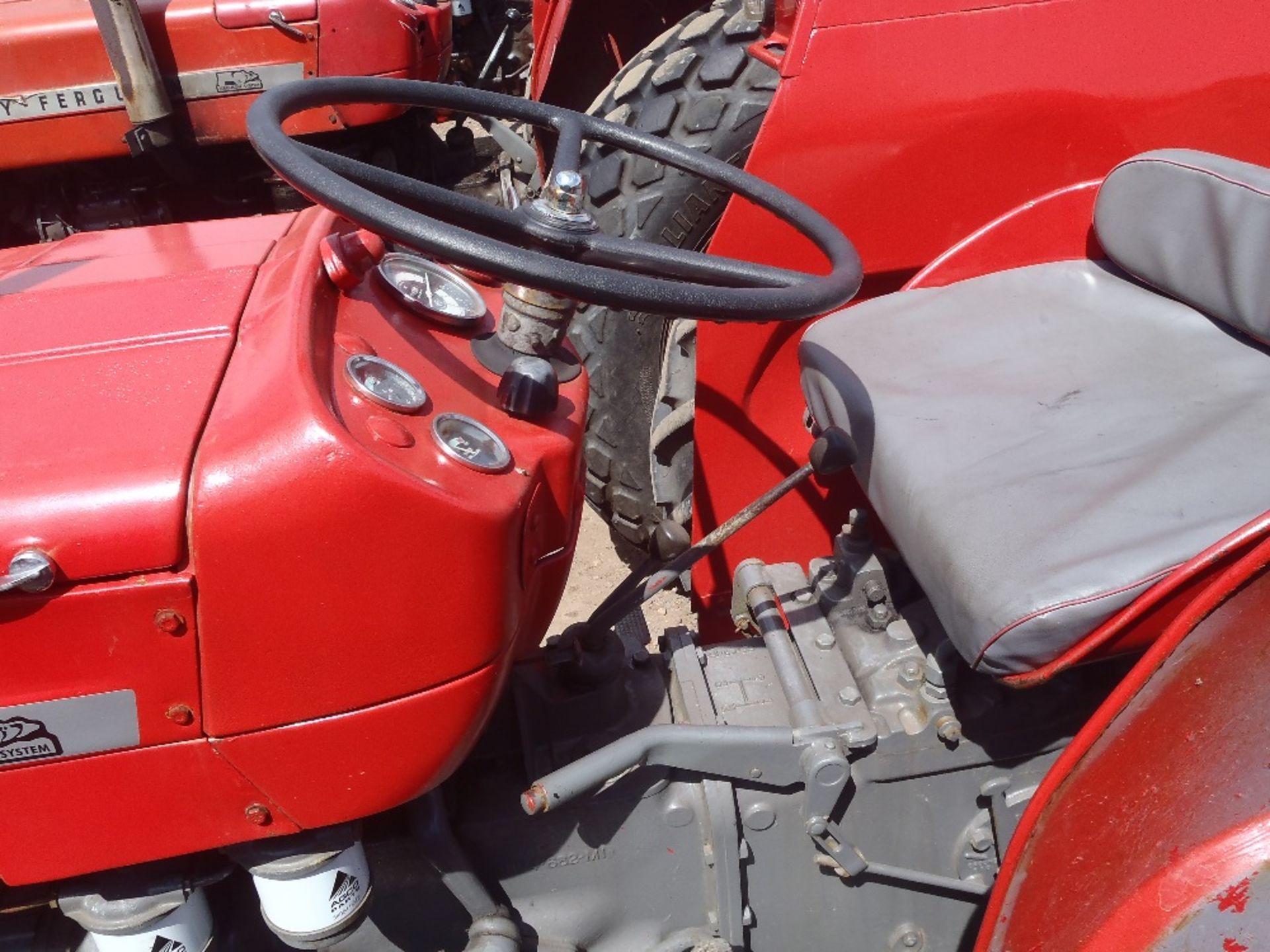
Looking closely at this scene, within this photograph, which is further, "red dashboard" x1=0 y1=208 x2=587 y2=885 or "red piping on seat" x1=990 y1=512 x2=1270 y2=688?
"red piping on seat" x1=990 y1=512 x2=1270 y2=688

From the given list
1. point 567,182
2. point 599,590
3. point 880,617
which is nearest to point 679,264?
point 567,182

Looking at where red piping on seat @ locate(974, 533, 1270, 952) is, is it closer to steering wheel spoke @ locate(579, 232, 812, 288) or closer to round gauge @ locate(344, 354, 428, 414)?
steering wheel spoke @ locate(579, 232, 812, 288)

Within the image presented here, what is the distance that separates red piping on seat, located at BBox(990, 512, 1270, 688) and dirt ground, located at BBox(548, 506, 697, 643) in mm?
1218

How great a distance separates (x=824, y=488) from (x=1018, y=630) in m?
0.72

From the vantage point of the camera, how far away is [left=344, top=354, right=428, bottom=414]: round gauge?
89cm

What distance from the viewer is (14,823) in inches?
34.5

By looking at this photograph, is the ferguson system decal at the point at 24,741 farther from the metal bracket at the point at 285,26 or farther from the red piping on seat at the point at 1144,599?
the metal bracket at the point at 285,26

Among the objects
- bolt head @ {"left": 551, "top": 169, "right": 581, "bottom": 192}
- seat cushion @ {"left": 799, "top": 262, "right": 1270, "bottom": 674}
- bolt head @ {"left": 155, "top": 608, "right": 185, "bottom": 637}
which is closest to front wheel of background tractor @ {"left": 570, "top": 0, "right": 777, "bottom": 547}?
seat cushion @ {"left": 799, "top": 262, "right": 1270, "bottom": 674}

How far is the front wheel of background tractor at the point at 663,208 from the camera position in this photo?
1828 mm

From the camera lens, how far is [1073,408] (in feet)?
3.94

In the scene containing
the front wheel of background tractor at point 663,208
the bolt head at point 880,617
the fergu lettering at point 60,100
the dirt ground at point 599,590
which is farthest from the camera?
the fergu lettering at point 60,100

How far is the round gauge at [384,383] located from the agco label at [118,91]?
2.68 metres

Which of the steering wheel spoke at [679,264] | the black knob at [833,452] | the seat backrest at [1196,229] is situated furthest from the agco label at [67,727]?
the seat backrest at [1196,229]

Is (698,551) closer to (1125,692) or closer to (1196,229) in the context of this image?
(1125,692)
